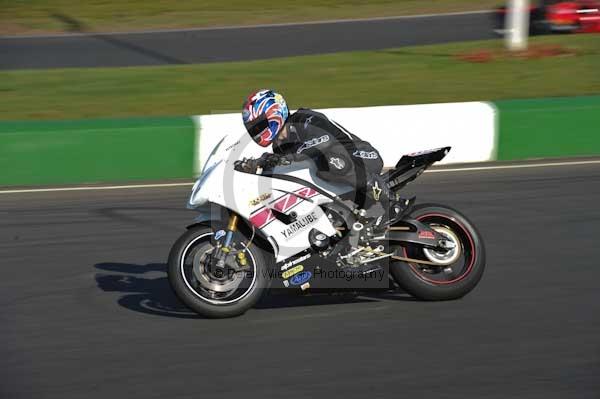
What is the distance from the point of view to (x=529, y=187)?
9906mm

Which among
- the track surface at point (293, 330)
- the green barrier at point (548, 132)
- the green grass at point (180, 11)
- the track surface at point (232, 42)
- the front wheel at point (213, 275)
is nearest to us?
the track surface at point (293, 330)

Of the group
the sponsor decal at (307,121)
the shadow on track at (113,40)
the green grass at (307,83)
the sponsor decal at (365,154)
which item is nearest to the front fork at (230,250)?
the sponsor decal at (307,121)

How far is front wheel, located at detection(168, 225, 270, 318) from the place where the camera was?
20.1ft

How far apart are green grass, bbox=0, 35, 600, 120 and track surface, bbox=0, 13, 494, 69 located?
2.65 meters

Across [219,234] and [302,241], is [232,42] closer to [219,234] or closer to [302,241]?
[302,241]

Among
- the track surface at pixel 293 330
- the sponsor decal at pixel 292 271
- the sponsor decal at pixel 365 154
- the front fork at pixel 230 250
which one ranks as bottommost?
the track surface at pixel 293 330

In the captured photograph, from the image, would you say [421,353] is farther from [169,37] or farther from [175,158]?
[169,37]

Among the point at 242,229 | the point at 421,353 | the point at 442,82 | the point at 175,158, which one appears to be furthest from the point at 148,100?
the point at 421,353

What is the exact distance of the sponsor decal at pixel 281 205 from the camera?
20.4 ft

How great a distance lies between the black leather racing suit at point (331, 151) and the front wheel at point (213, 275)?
0.67 meters

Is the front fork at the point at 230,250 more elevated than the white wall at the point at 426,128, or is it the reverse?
the white wall at the point at 426,128

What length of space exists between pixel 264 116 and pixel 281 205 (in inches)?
24.2

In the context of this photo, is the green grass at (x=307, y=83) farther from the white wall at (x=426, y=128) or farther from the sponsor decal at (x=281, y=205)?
the sponsor decal at (x=281, y=205)

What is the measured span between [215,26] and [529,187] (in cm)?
1523
